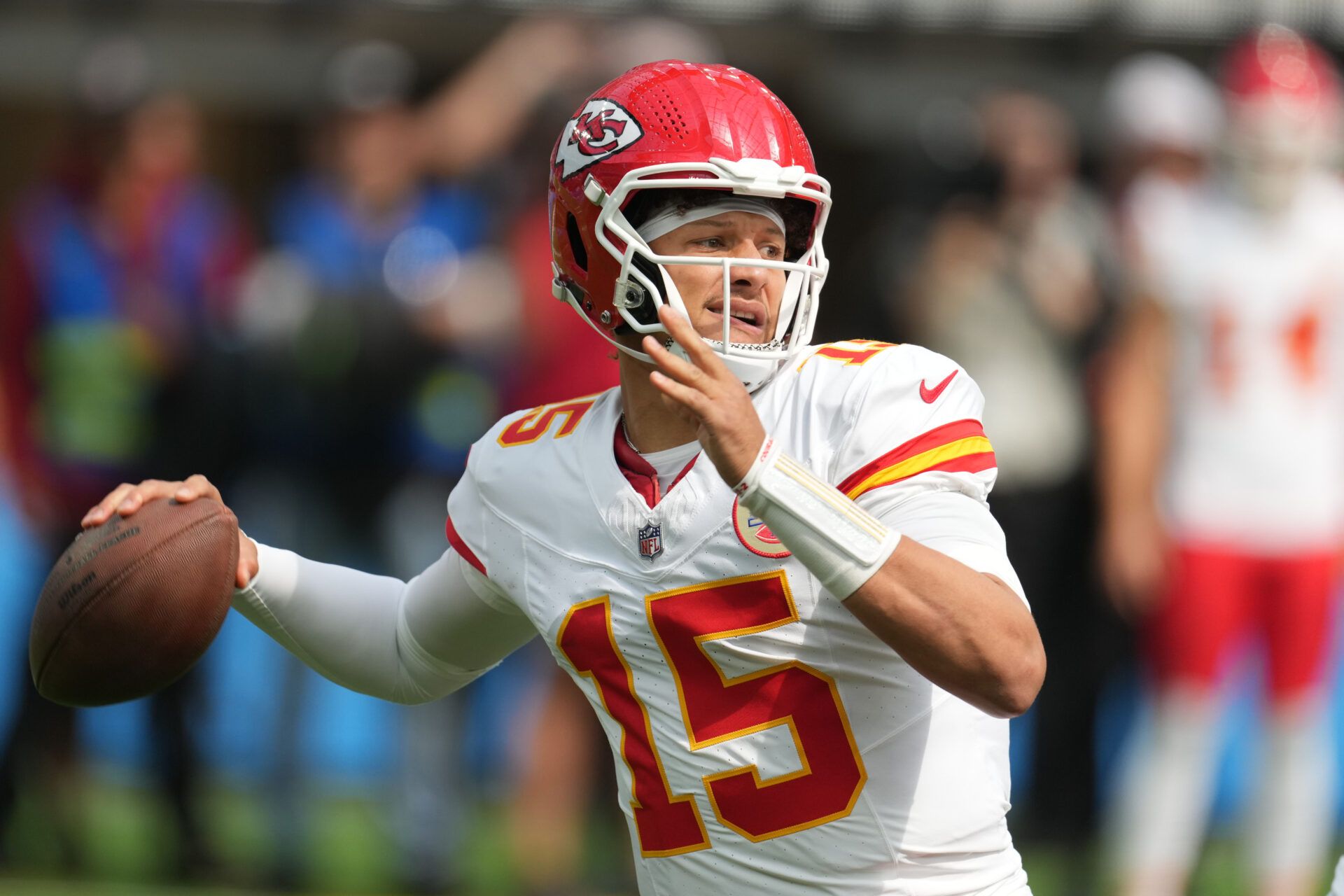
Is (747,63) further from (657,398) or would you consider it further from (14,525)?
(657,398)

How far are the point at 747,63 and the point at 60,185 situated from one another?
2.91 m

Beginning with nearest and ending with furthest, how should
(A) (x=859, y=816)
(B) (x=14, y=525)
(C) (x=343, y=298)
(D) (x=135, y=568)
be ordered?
(A) (x=859, y=816) → (D) (x=135, y=568) → (C) (x=343, y=298) → (B) (x=14, y=525)

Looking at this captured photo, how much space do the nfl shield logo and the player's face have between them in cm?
29

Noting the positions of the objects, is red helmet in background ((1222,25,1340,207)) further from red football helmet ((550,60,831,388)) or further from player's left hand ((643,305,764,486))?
player's left hand ((643,305,764,486))

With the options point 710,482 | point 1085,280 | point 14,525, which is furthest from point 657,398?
point 14,525

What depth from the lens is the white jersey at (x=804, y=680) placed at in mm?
2553

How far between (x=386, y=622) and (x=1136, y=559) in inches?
126

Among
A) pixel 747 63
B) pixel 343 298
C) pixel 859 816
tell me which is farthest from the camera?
pixel 747 63

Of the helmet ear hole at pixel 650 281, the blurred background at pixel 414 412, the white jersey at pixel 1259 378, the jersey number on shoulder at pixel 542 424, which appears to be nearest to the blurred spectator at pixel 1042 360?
the blurred background at pixel 414 412

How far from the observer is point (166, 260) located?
5.98m

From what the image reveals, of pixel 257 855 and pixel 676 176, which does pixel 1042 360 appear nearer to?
pixel 257 855

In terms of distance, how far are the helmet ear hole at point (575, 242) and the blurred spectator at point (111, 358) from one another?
325cm

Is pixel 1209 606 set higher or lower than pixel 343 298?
lower

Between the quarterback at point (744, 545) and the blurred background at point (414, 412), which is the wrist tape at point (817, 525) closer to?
the quarterback at point (744, 545)
